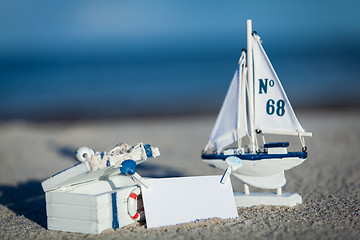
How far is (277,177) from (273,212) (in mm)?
640

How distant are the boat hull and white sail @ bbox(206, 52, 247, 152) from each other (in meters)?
0.34

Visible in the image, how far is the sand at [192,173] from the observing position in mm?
5285

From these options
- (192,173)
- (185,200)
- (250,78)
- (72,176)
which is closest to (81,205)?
(72,176)

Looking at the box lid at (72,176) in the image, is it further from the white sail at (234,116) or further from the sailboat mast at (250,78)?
the sailboat mast at (250,78)

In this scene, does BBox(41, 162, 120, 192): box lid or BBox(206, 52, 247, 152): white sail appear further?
BBox(206, 52, 247, 152): white sail

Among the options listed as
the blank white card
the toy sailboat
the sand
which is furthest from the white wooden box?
the toy sailboat

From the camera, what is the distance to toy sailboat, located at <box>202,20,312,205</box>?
621cm

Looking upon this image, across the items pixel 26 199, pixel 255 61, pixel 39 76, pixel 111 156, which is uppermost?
pixel 39 76

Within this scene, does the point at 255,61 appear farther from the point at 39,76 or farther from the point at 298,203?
the point at 39,76

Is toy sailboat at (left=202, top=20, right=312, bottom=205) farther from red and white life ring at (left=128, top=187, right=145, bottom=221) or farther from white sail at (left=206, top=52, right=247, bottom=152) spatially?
red and white life ring at (left=128, top=187, right=145, bottom=221)

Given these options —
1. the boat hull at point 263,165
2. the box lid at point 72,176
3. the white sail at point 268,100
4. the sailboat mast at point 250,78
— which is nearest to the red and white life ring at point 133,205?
the box lid at point 72,176

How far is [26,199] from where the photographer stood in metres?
7.85

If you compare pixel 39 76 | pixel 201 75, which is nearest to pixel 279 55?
pixel 201 75

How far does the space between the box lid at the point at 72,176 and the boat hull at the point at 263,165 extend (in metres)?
1.63
